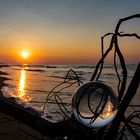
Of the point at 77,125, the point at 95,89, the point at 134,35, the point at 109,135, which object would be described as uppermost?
the point at 134,35

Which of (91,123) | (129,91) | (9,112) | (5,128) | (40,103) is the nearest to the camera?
(91,123)

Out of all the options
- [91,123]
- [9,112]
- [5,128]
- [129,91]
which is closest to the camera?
[91,123]

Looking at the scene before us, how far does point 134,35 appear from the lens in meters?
2.20

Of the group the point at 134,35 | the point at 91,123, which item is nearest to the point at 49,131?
the point at 91,123

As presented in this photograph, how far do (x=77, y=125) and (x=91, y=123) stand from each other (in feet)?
0.57

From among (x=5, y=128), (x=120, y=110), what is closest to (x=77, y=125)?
(x=120, y=110)

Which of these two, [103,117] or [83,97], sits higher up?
[83,97]

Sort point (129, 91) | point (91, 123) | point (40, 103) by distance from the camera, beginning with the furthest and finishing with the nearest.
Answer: point (40, 103) → point (129, 91) → point (91, 123)

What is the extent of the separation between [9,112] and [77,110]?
0.46 metres

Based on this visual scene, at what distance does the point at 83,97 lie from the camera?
1.84 metres

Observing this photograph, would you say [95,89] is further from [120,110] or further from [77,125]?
[120,110]

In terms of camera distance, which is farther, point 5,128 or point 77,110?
point 5,128

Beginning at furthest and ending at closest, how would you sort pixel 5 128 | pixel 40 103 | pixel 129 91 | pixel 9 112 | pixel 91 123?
pixel 40 103 → pixel 5 128 → pixel 129 91 → pixel 9 112 → pixel 91 123

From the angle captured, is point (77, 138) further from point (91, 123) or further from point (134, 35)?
point (134, 35)
